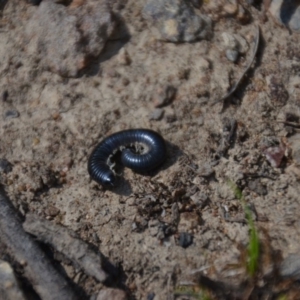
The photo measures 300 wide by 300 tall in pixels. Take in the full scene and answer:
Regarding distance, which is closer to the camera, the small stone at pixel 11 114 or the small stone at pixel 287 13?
the small stone at pixel 11 114

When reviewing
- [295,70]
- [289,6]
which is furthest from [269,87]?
[289,6]

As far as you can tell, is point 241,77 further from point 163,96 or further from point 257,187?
point 257,187

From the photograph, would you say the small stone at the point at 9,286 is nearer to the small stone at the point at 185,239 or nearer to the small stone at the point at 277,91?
the small stone at the point at 185,239

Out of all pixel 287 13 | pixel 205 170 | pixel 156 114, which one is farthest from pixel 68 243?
pixel 287 13

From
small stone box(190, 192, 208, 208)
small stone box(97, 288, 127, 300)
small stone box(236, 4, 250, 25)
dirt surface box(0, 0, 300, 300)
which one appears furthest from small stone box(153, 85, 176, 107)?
small stone box(97, 288, 127, 300)

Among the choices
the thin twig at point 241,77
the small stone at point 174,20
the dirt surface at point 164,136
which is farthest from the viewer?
the small stone at point 174,20

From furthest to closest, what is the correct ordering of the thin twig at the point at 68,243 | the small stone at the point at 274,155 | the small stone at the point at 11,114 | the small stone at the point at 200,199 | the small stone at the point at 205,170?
1. the small stone at the point at 11,114
2. the small stone at the point at 274,155
3. the small stone at the point at 205,170
4. the small stone at the point at 200,199
5. the thin twig at the point at 68,243

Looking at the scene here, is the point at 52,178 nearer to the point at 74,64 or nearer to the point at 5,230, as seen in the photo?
the point at 5,230

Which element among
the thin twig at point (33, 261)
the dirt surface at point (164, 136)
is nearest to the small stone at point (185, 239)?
the dirt surface at point (164, 136)
